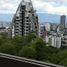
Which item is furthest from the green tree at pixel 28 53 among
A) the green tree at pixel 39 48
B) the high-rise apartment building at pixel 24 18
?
the high-rise apartment building at pixel 24 18

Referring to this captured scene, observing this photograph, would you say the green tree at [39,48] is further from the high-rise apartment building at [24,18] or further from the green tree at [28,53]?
the high-rise apartment building at [24,18]

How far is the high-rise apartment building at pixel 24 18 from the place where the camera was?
2569cm

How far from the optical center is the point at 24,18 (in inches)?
1058

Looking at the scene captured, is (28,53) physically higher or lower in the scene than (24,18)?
higher

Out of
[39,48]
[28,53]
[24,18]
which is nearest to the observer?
[28,53]

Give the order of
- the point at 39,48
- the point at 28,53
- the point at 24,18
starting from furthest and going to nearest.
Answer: the point at 24,18 → the point at 39,48 → the point at 28,53

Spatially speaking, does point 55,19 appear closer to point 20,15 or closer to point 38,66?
point 20,15

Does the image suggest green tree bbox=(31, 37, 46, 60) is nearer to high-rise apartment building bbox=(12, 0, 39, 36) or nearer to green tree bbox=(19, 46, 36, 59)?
green tree bbox=(19, 46, 36, 59)

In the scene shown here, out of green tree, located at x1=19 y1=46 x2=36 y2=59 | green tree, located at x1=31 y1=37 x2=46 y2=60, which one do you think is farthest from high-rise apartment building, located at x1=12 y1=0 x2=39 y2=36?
green tree, located at x1=19 y1=46 x2=36 y2=59

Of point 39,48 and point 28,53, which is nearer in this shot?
point 28,53

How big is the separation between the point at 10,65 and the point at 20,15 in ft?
74.0

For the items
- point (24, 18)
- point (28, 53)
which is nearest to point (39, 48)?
point (28, 53)

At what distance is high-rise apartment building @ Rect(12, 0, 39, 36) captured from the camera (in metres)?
25.7

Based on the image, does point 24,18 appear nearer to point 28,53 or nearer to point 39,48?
point 39,48
